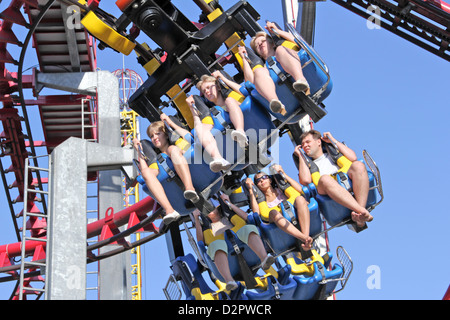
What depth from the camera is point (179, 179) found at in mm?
7402

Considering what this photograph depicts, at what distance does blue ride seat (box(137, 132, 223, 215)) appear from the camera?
7344 millimetres

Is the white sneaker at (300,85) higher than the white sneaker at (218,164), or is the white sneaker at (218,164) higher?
the white sneaker at (300,85)

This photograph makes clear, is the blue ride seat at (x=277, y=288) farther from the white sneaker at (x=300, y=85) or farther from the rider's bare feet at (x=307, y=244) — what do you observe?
the white sneaker at (x=300, y=85)

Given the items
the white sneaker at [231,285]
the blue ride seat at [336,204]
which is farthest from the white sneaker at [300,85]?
the white sneaker at [231,285]

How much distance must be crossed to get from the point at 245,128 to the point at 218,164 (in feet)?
1.83

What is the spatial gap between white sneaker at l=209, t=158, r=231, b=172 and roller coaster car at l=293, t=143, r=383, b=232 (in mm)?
854

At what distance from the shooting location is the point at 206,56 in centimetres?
815

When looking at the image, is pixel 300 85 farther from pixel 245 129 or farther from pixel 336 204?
pixel 336 204

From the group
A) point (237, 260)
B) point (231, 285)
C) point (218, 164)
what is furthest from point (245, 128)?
point (231, 285)

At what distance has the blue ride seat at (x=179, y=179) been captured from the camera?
7.34 meters

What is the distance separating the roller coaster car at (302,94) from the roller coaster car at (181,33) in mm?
823

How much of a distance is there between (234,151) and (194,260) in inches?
81.9
